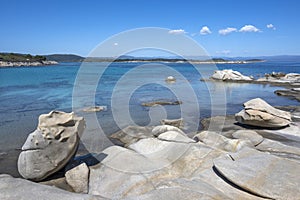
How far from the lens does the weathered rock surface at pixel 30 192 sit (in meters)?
5.00

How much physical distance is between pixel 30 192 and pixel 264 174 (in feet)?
16.5

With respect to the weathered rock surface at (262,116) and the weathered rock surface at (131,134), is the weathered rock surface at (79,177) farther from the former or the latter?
the weathered rock surface at (262,116)

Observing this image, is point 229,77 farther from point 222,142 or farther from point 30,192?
point 30,192

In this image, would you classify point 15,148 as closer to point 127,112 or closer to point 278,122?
point 127,112

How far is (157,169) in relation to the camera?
23.6 ft

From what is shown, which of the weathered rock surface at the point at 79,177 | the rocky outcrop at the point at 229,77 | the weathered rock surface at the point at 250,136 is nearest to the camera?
the weathered rock surface at the point at 79,177

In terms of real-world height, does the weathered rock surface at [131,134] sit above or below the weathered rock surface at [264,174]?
below

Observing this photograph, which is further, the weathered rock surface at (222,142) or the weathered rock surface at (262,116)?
the weathered rock surface at (262,116)

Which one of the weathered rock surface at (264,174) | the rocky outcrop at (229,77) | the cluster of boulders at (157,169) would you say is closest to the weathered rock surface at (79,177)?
the cluster of boulders at (157,169)

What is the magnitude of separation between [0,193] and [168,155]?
470 cm

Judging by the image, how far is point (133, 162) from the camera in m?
7.60

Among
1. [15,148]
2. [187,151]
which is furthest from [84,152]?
[187,151]

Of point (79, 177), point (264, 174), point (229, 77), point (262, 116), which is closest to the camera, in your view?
point (264, 174)

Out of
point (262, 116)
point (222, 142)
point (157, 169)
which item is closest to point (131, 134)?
point (222, 142)
